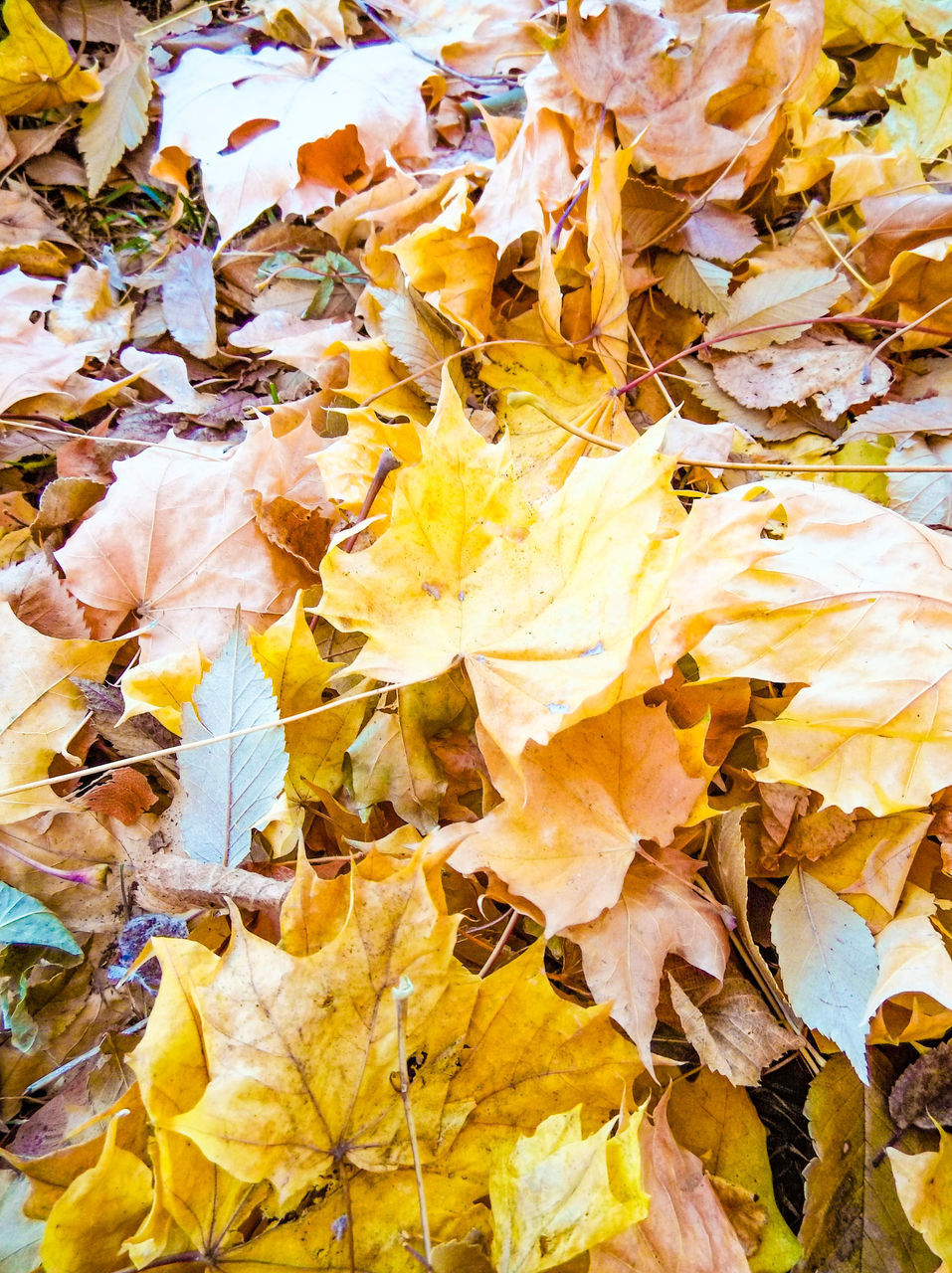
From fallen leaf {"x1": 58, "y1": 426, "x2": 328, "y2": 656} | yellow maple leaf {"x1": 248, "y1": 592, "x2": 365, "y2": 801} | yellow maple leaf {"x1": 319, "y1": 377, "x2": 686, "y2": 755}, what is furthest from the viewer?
fallen leaf {"x1": 58, "y1": 426, "x2": 328, "y2": 656}

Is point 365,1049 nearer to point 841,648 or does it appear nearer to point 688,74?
point 841,648


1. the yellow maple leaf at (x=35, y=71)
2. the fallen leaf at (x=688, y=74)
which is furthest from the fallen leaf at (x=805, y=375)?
the yellow maple leaf at (x=35, y=71)

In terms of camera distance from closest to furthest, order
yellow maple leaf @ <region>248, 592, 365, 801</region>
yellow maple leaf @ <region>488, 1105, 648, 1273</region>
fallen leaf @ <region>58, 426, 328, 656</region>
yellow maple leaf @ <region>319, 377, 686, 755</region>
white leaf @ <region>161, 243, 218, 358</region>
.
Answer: yellow maple leaf @ <region>488, 1105, 648, 1273</region> < yellow maple leaf @ <region>319, 377, 686, 755</region> < yellow maple leaf @ <region>248, 592, 365, 801</region> < fallen leaf @ <region>58, 426, 328, 656</region> < white leaf @ <region>161, 243, 218, 358</region>

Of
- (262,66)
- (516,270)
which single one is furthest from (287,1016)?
(262,66)

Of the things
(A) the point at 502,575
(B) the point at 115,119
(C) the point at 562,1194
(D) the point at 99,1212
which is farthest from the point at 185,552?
(B) the point at 115,119

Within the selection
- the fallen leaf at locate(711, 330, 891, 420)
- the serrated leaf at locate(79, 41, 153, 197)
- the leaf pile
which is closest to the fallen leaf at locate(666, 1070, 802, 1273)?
the leaf pile

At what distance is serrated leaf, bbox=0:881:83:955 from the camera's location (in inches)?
29.0

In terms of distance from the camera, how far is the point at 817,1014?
0.68 m

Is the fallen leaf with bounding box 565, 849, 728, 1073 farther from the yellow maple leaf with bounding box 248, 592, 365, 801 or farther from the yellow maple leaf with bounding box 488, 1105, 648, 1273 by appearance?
the yellow maple leaf with bounding box 248, 592, 365, 801

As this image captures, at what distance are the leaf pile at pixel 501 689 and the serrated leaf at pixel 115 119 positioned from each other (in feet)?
0.36

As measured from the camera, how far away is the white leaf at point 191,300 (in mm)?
1141

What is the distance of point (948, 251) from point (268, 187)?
861mm

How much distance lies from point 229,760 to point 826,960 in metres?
0.56

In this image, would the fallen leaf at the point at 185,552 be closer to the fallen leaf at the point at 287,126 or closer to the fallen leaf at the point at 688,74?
the fallen leaf at the point at 287,126
